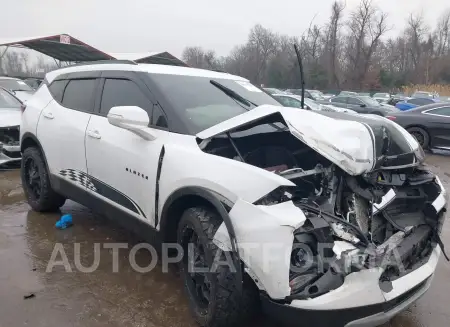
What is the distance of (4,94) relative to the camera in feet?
27.1

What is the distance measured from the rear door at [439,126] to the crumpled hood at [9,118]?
9426mm

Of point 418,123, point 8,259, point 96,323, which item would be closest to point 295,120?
point 96,323

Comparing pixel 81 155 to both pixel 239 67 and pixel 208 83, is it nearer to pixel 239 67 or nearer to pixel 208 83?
pixel 208 83

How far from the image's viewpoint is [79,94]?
13.5ft

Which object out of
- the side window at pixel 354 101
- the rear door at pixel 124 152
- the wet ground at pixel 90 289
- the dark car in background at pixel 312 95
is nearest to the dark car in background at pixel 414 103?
the side window at pixel 354 101

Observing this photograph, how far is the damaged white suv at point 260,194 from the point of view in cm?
217

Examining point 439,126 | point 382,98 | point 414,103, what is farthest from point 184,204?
point 382,98

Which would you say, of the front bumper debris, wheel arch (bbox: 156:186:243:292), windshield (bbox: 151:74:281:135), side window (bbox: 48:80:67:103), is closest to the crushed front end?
the front bumper debris

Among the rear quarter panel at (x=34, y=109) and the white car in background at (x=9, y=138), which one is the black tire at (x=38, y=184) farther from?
the white car in background at (x=9, y=138)

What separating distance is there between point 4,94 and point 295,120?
7.53 m

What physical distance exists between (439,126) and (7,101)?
9.92m

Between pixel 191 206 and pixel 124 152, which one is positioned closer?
pixel 191 206

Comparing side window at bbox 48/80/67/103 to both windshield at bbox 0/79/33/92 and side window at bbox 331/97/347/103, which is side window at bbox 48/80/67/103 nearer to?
windshield at bbox 0/79/33/92

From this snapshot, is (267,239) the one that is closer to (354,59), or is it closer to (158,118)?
(158,118)
